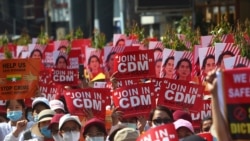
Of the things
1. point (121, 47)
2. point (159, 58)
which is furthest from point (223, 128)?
point (121, 47)

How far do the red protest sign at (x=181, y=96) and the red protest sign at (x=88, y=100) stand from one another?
71 centimetres

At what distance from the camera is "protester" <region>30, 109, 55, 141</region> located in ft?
42.0

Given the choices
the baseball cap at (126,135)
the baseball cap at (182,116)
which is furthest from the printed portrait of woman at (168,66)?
the baseball cap at (126,135)

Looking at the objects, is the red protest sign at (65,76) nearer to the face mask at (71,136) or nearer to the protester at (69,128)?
the protester at (69,128)

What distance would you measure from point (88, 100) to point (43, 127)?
3.94 feet

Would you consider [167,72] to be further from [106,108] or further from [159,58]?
[106,108]

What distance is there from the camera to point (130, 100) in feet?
44.5

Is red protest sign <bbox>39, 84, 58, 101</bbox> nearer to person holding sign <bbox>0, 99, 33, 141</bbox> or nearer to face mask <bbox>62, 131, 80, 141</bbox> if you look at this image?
person holding sign <bbox>0, 99, 33, 141</bbox>

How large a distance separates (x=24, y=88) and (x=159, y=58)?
441 centimetres

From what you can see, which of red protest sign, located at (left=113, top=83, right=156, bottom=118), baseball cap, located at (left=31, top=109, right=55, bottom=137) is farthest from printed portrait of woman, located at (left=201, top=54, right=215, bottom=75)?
baseball cap, located at (left=31, top=109, right=55, bottom=137)

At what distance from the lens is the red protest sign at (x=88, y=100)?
45.6 ft

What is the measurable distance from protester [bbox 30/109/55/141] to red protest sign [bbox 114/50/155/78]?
400 centimetres

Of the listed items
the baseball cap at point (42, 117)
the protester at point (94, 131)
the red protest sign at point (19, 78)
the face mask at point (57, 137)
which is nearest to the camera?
the protester at point (94, 131)

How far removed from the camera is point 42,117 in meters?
13.1
